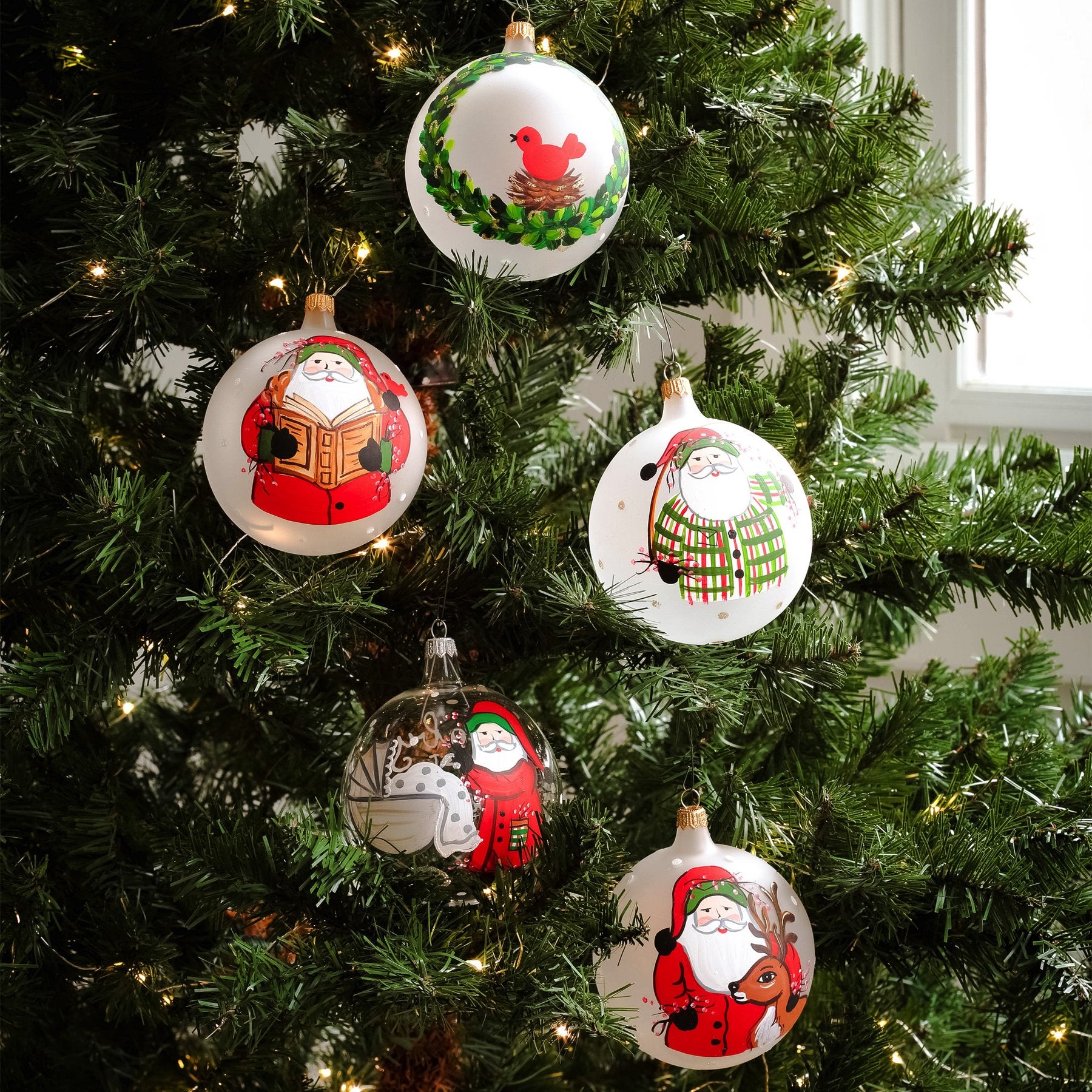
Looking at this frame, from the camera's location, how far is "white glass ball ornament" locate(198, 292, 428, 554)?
580 millimetres

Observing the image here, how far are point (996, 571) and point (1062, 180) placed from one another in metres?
0.70

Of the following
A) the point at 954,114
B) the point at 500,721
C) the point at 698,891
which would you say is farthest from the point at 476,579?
the point at 954,114

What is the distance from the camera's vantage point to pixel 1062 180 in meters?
1.23

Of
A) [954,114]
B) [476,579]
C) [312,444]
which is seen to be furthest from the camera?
[954,114]

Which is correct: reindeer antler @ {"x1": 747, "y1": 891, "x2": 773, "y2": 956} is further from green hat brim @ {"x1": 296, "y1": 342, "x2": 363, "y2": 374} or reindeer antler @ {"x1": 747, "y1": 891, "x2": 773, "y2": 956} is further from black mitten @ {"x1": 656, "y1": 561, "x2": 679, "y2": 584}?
green hat brim @ {"x1": 296, "y1": 342, "x2": 363, "y2": 374}

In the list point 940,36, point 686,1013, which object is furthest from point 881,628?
point 940,36

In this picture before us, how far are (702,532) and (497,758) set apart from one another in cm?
16

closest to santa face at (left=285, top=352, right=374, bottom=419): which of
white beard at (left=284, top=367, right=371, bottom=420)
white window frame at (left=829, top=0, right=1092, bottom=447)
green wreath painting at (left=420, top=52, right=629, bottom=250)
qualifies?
white beard at (left=284, top=367, right=371, bottom=420)

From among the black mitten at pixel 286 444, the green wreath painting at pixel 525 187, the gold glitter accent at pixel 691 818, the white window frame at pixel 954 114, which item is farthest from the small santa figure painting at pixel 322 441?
the white window frame at pixel 954 114

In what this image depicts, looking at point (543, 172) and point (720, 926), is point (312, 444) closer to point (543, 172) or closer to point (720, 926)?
point (543, 172)

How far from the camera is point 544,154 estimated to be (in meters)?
0.58

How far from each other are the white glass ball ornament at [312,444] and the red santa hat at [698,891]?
25cm

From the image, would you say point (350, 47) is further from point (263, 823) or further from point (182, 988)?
point (182, 988)

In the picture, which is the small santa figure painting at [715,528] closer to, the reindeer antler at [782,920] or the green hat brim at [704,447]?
the green hat brim at [704,447]
